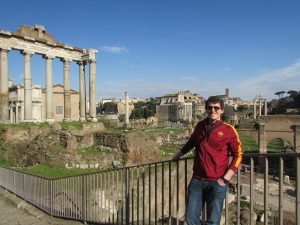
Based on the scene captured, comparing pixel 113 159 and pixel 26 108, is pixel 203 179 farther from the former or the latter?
pixel 26 108

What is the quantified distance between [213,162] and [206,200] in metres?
0.55

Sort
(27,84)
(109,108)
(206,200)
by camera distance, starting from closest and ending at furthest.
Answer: (206,200), (27,84), (109,108)

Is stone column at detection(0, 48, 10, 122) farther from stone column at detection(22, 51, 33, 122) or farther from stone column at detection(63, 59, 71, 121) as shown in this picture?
stone column at detection(63, 59, 71, 121)

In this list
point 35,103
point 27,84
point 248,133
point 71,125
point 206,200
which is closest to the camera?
point 206,200

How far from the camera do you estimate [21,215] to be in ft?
29.5

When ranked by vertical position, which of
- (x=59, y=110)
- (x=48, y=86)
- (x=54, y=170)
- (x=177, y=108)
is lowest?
(x=54, y=170)

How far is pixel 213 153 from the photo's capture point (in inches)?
156

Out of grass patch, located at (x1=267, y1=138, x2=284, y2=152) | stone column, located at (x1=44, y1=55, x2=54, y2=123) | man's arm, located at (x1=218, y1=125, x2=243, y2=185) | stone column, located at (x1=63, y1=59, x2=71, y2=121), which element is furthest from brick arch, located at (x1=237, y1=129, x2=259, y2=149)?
man's arm, located at (x1=218, y1=125, x2=243, y2=185)

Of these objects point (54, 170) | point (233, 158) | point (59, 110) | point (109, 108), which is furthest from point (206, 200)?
point (109, 108)

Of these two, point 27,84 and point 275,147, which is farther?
point 275,147

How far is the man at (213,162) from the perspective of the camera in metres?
3.94

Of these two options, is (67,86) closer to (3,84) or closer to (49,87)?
(49,87)

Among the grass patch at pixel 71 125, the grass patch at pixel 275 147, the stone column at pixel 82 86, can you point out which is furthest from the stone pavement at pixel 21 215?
the grass patch at pixel 275 147

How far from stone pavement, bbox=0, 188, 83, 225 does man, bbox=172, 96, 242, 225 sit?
4.64m
